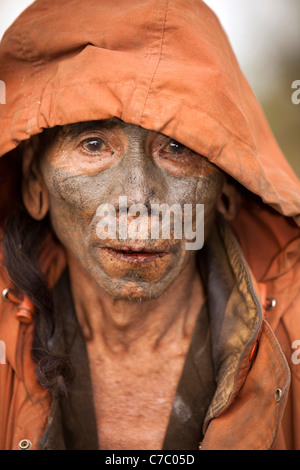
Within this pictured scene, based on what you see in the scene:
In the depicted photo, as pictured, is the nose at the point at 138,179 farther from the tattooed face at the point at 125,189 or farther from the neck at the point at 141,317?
the neck at the point at 141,317

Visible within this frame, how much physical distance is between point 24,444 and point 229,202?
4.25ft

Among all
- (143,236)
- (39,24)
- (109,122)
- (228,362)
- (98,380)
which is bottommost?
(98,380)

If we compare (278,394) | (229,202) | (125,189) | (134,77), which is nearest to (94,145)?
(125,189)

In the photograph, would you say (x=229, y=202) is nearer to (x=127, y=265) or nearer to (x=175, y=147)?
(x=175, y=147)

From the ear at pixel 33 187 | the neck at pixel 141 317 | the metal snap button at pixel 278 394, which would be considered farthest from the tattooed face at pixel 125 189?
the metal snap button at pixel 278 394

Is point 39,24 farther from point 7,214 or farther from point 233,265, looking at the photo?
point 233,265

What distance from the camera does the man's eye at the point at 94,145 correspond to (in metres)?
2.04

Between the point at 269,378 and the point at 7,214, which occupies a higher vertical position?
the point at 7,214

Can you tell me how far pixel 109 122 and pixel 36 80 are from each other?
1.01 ft

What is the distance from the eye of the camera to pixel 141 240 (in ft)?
6.40

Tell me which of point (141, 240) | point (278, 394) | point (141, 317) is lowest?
point (141, 317)

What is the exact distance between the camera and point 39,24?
→ 202 cm

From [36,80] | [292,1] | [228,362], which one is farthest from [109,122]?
[292,1]

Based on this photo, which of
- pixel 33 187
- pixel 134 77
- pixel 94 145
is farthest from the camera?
pixel 33 187
